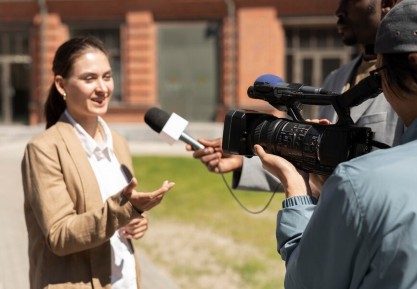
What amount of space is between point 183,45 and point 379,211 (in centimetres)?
1839

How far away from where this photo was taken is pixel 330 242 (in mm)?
1457

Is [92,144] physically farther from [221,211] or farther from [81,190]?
[221,211]

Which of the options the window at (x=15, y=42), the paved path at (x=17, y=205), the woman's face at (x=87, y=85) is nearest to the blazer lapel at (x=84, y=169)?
the woman's face at (x=87, y=85)

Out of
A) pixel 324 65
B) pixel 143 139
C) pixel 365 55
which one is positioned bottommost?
pixel 143 139

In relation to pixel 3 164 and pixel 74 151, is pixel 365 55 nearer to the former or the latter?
pixel 74 151

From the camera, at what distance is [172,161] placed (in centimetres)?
1273

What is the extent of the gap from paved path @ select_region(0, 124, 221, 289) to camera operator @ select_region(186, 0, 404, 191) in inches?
106

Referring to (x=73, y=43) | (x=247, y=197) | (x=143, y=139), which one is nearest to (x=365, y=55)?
(x=73, y=43)

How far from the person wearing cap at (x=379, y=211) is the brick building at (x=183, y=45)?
16962 mm

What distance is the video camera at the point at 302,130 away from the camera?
5.72 ft

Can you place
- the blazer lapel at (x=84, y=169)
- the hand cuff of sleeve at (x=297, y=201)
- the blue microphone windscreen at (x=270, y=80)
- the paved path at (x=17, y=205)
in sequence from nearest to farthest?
the hand cuff of sleeve at (x=297, y=201), the blue microphone windscreen at (x=270, y=80), the blazer lapel at (x=84, y=169), the paved path at (x=17, y=205)

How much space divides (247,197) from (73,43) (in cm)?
654

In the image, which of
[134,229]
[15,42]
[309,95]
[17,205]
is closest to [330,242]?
[309,95]

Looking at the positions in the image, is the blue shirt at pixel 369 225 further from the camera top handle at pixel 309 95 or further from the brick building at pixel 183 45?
the brick building at pixel 183 45
